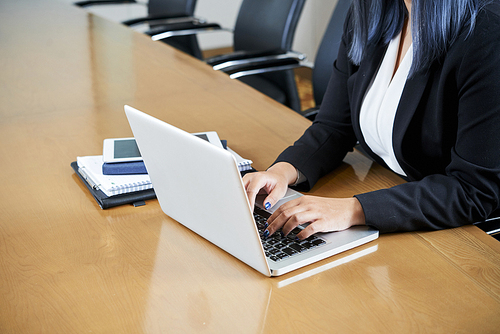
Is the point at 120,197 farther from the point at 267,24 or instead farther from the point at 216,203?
the point at 267,24

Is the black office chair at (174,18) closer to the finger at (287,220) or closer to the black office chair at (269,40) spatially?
the black office chair at (269,40)

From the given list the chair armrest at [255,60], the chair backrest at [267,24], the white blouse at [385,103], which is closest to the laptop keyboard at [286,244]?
the white blouse at [385,103]

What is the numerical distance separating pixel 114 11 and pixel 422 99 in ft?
14.3

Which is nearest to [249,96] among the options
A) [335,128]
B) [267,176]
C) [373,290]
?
[335,128]

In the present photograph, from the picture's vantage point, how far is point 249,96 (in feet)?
5.09

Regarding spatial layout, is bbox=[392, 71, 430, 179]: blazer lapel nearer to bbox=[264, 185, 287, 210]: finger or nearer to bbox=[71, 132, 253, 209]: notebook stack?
bbox=[264, 185, 287, 210]: finger

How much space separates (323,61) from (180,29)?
928 millimetres

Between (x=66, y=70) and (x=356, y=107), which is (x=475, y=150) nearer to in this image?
(x=356, y=107)

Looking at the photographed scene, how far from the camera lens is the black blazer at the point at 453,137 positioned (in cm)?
81

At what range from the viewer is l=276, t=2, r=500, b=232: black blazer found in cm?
81

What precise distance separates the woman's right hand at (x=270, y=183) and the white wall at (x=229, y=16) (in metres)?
3.72

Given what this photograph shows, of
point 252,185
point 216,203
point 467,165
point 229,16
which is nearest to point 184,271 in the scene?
point 216,203

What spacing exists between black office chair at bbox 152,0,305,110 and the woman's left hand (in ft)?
3.80

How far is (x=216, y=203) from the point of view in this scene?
0.71m
